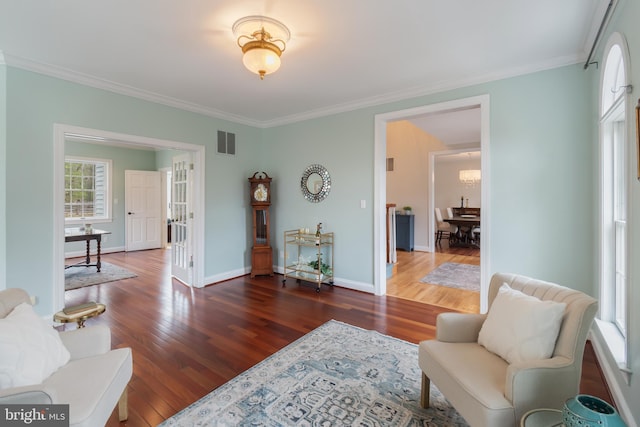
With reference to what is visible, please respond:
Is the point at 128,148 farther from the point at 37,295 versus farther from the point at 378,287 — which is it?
the point at 378,287

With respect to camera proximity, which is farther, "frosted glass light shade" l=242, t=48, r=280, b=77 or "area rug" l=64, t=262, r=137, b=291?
"area rug" l=64, t=262, r=137, b=291

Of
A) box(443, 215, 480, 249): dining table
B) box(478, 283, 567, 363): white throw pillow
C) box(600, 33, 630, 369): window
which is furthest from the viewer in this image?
box(443, 215, 480, 249): dining table

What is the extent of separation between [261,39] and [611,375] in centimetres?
338

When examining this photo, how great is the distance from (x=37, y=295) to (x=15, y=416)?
8.35 feet

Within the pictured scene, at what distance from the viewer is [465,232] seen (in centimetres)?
869

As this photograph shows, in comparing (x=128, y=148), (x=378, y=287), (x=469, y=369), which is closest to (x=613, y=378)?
(x=469, y=369)

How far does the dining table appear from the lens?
8070 mm

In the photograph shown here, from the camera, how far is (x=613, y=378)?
1.96m

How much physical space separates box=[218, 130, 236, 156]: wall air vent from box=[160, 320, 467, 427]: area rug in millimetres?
3181

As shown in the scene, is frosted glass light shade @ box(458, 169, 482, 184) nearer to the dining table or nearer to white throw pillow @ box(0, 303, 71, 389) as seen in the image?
the dining table

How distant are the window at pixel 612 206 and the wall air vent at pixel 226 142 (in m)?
4.30

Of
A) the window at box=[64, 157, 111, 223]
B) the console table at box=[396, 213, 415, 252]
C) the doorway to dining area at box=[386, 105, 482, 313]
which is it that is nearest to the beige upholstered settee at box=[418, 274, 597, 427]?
the doorway to dining area at box=[386, 105, 482, 313]

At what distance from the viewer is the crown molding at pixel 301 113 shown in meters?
2.85

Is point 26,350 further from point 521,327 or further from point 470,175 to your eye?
point 470,175
